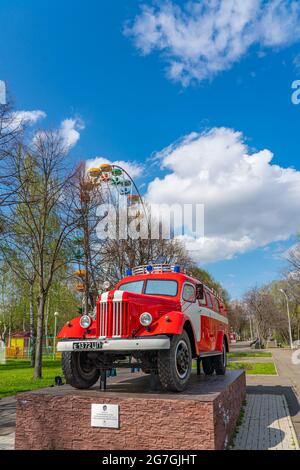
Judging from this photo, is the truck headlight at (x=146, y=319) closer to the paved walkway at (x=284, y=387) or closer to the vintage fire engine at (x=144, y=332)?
the vintage fire engine at (x=144, y=332)

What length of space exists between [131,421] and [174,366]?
1.03m

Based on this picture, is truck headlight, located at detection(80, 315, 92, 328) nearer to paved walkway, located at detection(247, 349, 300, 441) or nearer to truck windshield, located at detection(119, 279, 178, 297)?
truck windshield, located at detection(119, 279, 178, 297)

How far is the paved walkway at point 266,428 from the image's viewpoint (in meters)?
7.13

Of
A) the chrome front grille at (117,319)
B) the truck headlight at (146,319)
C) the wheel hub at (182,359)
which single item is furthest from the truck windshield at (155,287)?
the chrome front grille at (117,319)

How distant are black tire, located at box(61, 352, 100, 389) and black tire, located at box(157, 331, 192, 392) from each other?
1733mm

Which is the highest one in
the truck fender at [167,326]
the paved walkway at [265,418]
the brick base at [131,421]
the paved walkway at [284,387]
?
the truck fender at [167,326]

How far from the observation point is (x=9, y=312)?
42.7 m

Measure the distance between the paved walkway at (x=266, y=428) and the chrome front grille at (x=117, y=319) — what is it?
9.60 ft

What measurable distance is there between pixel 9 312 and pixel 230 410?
39.2 meters

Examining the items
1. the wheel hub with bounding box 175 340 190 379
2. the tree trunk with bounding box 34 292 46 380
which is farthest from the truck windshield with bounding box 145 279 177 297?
the tree trunk with bounding box 34 292 46 380

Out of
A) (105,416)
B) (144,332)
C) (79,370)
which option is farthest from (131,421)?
(79,370)

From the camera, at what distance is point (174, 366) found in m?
6.39
